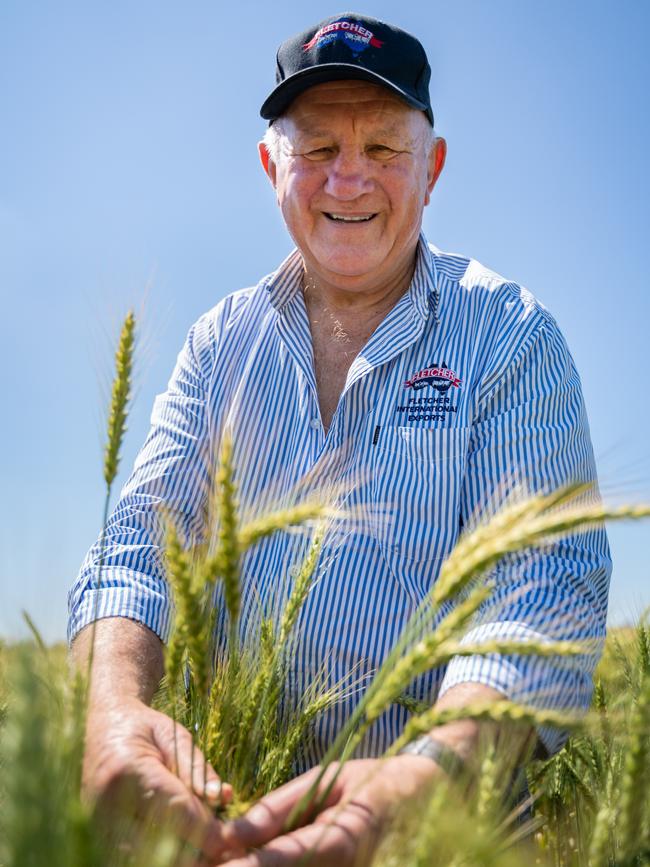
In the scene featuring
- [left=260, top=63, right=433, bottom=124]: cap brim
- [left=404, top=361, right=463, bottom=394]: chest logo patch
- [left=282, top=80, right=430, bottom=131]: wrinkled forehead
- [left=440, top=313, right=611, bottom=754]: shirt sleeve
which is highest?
[left=260, top=63, right=433, bottom=124]: cap brim

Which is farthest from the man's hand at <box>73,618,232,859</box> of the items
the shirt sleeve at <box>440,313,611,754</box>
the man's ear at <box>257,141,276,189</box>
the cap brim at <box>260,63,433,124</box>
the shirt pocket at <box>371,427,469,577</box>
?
the man's ear at <box>257,141,276,189</box>

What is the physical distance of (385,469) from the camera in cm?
262

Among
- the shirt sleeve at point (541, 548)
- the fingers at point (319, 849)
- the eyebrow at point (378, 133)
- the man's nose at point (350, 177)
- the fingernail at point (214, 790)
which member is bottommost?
the fingers at point (319, 849)

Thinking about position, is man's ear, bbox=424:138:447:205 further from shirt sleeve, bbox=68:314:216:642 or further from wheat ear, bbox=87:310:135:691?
wheat ear, bbox=87:310:135:691

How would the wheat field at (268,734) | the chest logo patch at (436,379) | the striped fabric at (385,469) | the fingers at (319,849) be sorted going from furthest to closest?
the chest logo patch at (436,379)
the striped fabric at (385,469)
the fingers at (319,849)
the wheat field at (268,734)

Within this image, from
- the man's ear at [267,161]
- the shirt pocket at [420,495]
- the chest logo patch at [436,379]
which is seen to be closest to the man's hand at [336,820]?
the shirt pocket at [420,495]

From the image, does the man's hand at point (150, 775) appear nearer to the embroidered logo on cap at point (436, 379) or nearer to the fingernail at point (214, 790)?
the fingernail at point (214, 790)

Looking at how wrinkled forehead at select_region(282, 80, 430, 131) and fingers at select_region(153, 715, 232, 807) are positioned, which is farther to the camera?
wrinkled forehead at select_region(282, 80, 430, 131)

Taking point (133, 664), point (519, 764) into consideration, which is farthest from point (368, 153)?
point (519, 764)

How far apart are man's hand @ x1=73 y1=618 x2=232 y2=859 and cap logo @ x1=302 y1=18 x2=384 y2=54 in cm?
202

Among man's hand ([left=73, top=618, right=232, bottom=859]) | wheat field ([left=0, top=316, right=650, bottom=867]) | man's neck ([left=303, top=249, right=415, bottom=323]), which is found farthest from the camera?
man's neck ([left=303, top=249, right=415, bottom=323])

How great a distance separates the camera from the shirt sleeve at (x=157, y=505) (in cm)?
238

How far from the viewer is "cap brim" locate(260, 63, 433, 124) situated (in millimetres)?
2832

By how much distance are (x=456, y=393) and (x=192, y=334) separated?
115 cm
